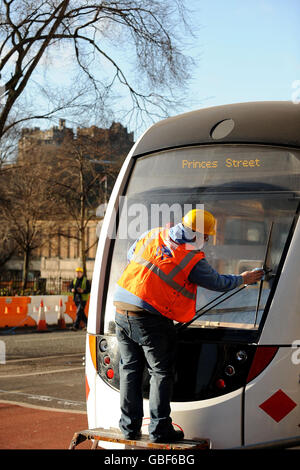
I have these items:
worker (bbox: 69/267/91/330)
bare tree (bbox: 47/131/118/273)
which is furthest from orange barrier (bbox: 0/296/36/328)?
bare tree (bbox: 47/131/118/273)

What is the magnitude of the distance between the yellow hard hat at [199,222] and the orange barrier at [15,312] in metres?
14.8

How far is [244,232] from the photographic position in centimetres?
564

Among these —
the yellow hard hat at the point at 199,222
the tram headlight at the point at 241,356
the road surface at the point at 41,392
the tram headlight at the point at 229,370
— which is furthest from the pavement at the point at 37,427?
the yellow hard hat at the point at 199,222

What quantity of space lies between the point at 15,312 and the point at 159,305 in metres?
14.9

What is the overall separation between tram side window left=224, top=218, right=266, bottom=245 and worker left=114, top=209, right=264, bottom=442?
1.49 ft

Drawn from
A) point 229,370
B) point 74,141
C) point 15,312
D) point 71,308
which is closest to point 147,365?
point 229,370

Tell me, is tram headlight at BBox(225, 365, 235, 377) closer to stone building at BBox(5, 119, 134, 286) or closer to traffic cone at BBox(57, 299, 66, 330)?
stone building at BBox(5, 119, 134, 286)

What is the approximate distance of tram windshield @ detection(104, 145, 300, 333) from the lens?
5.30 metres

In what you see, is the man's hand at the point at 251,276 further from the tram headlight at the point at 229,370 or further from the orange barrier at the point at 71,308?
the orange barrier at the point at 71,308

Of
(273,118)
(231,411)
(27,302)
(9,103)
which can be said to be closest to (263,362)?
(231,411)

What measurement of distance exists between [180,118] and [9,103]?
900cm

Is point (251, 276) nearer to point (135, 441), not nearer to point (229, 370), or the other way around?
point (229, 370)

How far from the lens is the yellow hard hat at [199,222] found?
5035 mm

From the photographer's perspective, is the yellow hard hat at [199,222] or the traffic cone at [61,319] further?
the traffic cone at [61,319]
